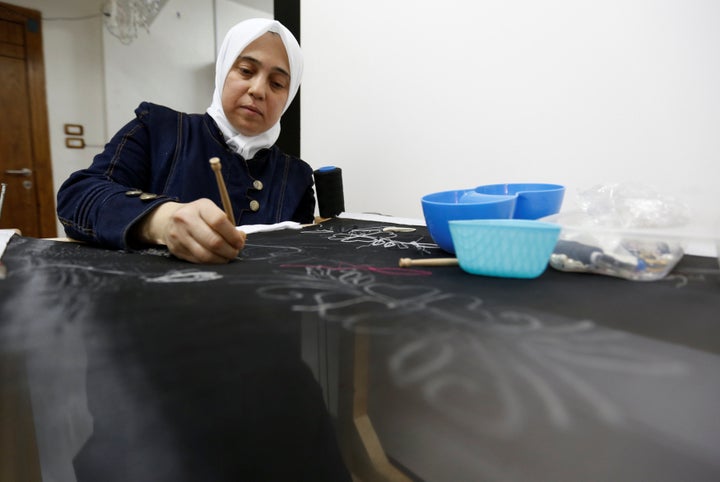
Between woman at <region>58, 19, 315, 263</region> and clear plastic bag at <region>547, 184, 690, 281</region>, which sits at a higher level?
woman at <region>58, 19, 315, 263</region>

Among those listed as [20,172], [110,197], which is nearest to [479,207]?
[110,197]

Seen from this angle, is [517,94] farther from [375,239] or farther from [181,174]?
[181,174]

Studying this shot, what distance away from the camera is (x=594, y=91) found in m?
0.75

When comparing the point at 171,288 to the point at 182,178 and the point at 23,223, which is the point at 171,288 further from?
the point at 23,223

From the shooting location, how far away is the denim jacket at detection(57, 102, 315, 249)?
2.01ft

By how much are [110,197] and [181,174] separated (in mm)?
295

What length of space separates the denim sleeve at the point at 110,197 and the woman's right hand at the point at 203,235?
0.30 ft

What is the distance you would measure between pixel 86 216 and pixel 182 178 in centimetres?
30

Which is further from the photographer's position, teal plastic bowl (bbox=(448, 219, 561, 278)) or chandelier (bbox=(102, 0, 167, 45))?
chandelier (bbox=(102, 0, 167, 45))

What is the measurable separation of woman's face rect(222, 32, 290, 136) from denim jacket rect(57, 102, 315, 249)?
72 millimetres

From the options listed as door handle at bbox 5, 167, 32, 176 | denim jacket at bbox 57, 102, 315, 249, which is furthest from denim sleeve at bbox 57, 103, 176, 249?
door handle at bbox 5, 167, 32, 176

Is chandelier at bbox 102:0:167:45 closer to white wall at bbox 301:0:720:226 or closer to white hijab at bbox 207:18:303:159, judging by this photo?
white wall at bbox 301:0:720:226

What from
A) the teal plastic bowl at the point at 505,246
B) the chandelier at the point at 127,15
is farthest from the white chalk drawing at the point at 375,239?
the chandelier at the point at 127,15

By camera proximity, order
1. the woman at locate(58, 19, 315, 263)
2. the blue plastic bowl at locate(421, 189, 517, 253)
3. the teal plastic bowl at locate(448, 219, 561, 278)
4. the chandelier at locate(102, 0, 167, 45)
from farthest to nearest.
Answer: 1. the chandelier at locate(102, 0, 167, 45)
2. the woman at locate(58, 19, 315, 263)
3. the blue plastic bowl at locate(421, 189, 517, 253)
4. the teal plastic bowl at locate(448, 219, 561, 278)
